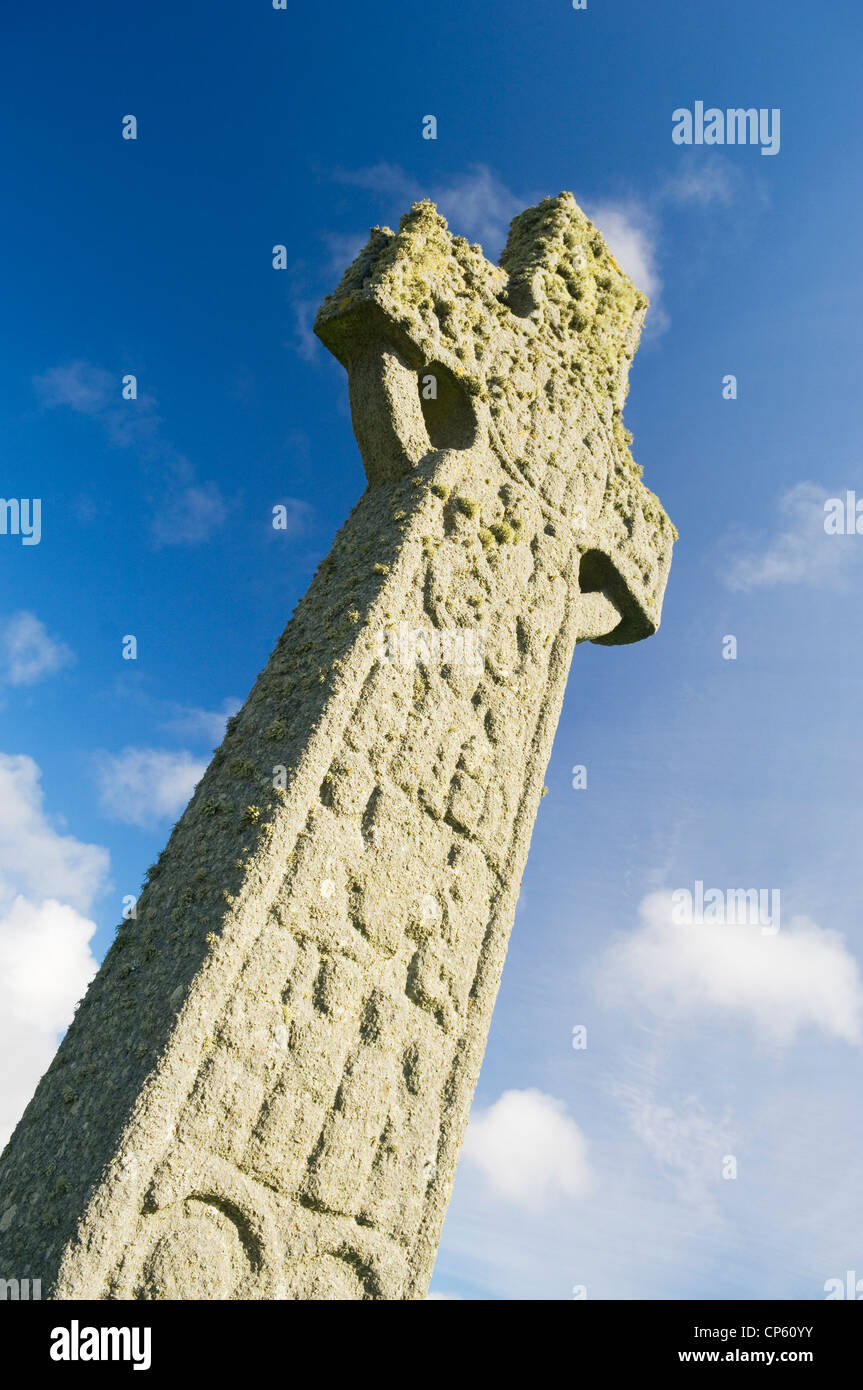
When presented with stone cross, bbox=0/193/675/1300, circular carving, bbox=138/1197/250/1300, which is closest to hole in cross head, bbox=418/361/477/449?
stone cross, bbox=0/193/675/1300

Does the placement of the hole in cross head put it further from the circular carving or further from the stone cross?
the circular carving

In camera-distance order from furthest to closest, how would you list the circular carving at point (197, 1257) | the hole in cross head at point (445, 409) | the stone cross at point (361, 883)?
the hole in cross head at point (445, 409), the stone cross at point (361, 883), the circular carving at point (197, 1257)

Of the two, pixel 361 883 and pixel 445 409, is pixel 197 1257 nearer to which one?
pixel 361 883

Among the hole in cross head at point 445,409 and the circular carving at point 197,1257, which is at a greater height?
the hole in cross head at point 445,409

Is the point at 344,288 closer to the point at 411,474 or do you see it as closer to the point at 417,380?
the point at 417,380

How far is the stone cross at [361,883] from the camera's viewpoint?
100 inches

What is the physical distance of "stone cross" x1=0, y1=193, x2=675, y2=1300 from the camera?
100 inches

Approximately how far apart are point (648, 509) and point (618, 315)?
4.34 feet

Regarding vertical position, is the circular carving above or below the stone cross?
below

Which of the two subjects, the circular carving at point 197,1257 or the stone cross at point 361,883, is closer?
the circular carving at point 197,1257

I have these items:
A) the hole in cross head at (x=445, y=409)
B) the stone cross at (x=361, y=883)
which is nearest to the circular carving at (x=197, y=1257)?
the stone cross at (x=361, y=883)

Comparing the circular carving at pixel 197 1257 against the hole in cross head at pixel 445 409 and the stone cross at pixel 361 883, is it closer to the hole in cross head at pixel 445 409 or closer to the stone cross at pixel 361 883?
the stone cross at pixel 361 883

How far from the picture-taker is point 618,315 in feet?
19.6
